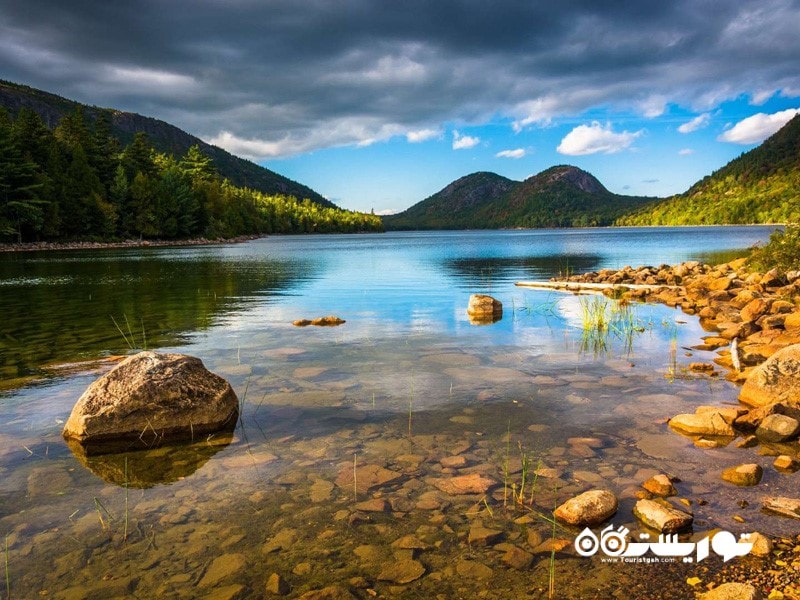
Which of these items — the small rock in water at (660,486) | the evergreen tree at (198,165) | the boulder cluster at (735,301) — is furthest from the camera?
the evergreen tree at (198,165)

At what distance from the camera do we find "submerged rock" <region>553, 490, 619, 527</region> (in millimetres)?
6273

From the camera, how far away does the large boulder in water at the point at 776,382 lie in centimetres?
993

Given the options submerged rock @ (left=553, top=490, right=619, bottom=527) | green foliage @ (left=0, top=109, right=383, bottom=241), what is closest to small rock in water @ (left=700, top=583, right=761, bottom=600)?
submerged rock @ (left=553, top=490, right=619, bottom=527)

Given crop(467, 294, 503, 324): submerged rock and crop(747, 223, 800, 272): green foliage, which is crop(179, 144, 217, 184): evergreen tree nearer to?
crop(467, 294, 503, 324): submerged rock

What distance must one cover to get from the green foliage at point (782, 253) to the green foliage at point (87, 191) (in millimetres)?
97788

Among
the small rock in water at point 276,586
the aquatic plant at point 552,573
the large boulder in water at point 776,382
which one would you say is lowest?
the small rock in water at point 276,586

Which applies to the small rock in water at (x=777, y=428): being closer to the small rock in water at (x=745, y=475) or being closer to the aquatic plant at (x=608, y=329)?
the small rock in water at (x=745, y=475)

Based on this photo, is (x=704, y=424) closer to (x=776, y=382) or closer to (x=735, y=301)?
(x=776, y=382)

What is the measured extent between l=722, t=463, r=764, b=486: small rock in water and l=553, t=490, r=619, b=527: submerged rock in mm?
2000

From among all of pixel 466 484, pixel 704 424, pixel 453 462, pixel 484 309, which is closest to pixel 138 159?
pixel 484 309

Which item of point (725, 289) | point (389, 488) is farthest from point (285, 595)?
point (725, 289)

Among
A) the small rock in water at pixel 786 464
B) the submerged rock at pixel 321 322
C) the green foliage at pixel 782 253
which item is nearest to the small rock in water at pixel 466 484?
the small rock in water at pixel 786 464

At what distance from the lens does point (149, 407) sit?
9.48 meters

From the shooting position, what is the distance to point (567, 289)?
33.8 metres
